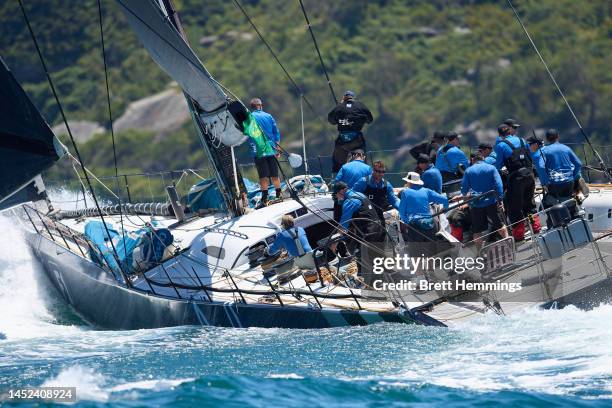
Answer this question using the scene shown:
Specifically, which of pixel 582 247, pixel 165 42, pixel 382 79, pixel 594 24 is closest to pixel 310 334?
pixel 582 247

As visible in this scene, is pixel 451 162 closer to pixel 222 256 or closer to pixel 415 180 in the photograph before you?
pixel 415 180

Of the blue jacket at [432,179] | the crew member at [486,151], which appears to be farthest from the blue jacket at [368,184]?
the crew member at [486,151]

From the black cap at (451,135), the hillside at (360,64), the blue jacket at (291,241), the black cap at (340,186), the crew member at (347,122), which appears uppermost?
the hillside at (360,64)

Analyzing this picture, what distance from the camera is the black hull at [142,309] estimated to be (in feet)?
43.3

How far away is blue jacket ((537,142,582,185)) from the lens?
14047mm

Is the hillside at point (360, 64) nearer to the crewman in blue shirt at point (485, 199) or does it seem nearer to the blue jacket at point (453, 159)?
the blue jacket at point (453, 159)

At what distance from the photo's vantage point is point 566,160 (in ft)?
46.1

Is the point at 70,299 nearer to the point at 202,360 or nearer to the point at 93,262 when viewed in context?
the point at 93,262

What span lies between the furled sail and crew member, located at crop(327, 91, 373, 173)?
1843mm

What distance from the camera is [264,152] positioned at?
15984 millimetres

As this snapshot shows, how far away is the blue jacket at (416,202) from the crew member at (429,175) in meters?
0.81

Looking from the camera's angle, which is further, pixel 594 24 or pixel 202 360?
pixel 594 24

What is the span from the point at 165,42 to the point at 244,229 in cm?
255

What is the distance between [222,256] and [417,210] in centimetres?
296
